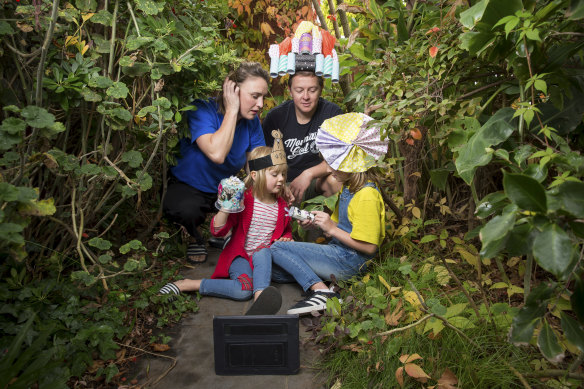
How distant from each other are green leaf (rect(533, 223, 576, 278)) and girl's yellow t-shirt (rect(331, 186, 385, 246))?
1.62 m

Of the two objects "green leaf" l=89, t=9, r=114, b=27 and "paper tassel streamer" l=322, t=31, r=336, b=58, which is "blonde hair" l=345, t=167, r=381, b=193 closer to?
"paper tassel streamer" l=322, t=31, r=336, b=58

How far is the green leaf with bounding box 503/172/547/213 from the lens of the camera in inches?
40.9

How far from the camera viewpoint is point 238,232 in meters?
3.12

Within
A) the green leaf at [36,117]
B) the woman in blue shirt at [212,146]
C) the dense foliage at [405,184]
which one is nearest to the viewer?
the dense foliage at [405,184]

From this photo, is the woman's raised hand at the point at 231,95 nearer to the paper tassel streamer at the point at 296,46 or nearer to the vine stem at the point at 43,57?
the paper tassel streamer at the point at 296,46

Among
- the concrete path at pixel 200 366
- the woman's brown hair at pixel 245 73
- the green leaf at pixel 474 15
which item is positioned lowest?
the concrete path at pixel 200 366

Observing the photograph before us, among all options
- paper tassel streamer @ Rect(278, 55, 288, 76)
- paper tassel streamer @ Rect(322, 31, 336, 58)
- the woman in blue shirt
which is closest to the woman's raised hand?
the woman in blue shirt

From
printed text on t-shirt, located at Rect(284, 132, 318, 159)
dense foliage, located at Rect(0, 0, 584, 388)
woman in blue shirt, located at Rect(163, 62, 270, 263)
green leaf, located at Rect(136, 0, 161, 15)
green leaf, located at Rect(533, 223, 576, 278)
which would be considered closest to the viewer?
green leaf, located at Rect(533, 223, 576, 278)

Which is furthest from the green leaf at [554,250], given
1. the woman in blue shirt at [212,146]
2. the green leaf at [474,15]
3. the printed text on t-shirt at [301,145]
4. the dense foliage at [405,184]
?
the printed text on t-shirt at [301,145]

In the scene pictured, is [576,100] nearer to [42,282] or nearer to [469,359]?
[469,359]

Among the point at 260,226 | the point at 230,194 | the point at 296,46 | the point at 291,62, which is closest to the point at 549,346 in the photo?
the point at 230,194

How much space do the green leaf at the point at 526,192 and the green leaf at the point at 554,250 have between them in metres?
0.06

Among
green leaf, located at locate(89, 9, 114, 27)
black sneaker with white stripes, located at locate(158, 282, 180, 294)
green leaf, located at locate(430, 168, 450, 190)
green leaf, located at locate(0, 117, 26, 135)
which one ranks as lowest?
black sneaker with white stripes, located at locate(158, 282, 180, 294)

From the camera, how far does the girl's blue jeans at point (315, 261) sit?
2848mm
